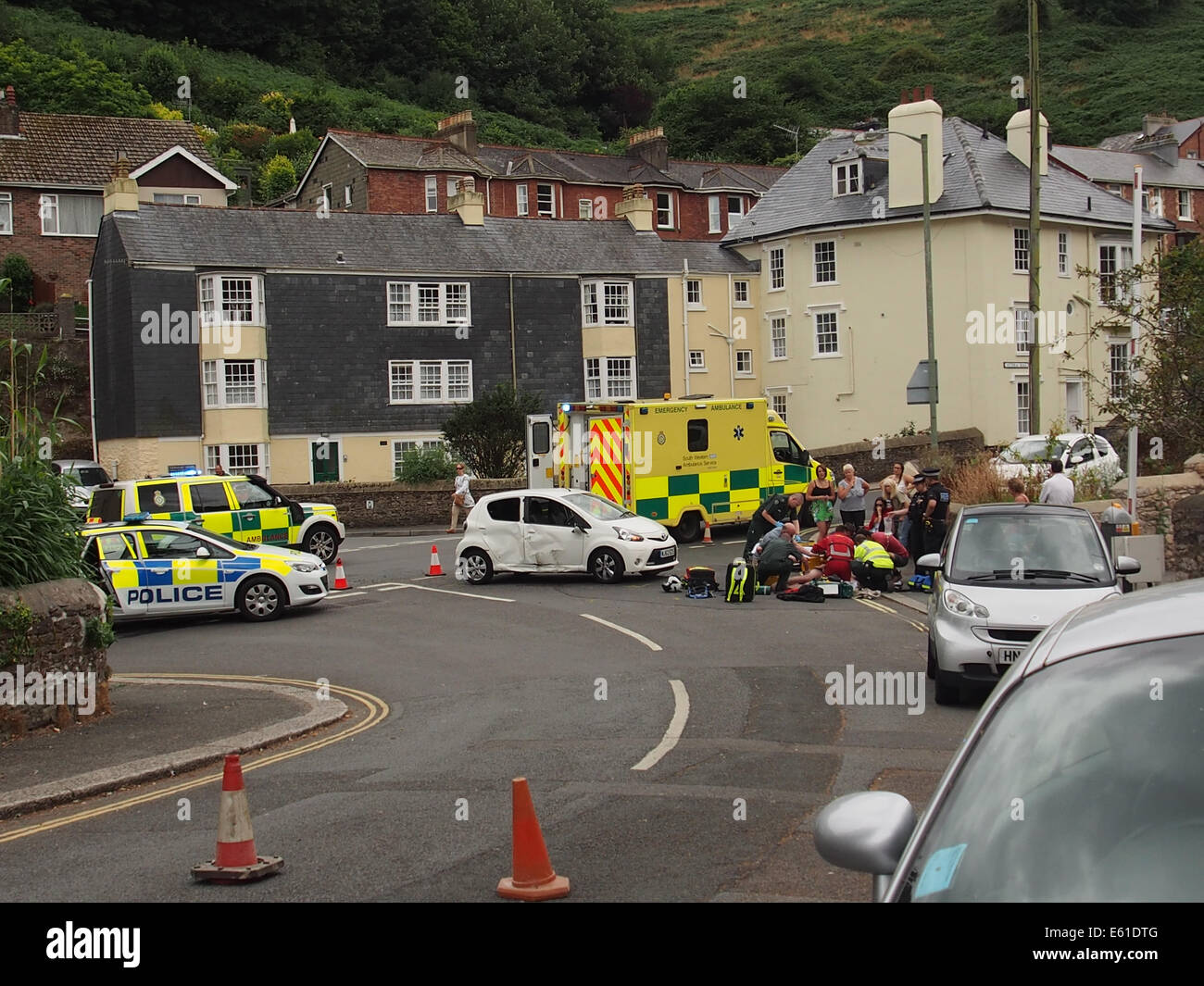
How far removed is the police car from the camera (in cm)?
1944

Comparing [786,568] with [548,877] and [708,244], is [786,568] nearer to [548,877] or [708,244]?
[548,877]

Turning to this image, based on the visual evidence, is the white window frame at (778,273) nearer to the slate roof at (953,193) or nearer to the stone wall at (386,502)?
the slate roof at (953,193)

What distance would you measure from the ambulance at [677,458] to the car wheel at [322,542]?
5065 mm

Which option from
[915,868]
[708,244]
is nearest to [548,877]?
[915,868]

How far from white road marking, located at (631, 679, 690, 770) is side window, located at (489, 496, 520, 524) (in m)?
9.65

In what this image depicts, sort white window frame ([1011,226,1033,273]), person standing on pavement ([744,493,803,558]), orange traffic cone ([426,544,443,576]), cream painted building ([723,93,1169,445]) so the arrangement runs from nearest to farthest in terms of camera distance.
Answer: person standing on pavement ([744,493,803,558]), orange traffic cone ([426,544,443,576]), cream painted building ([723,93,1169,445]), white window frame ([1011,226,1033,273])

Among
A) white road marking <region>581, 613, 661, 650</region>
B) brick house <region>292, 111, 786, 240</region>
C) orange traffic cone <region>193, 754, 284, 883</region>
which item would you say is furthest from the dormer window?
orange traffic cone <region>193, 754, 284, 883</region>

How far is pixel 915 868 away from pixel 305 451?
40873 millimetres

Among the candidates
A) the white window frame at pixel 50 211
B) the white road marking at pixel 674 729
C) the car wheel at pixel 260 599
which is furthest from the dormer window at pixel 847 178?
the white road marking at pixel 674 729

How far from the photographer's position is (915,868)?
3.54 meters

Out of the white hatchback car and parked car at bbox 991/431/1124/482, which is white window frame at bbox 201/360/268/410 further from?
parked car at bbox 991/431/1124/482

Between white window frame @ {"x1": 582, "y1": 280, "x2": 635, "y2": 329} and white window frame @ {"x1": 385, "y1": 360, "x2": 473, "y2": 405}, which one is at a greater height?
white window frame @ {"x1": 582, "y1": 280, "x2": 635, "y2": 329}

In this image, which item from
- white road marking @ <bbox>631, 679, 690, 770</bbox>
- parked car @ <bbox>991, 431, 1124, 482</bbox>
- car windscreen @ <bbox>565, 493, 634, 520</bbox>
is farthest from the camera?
parked car @ <bbox>991, 431, 1124, 482</bbox>
